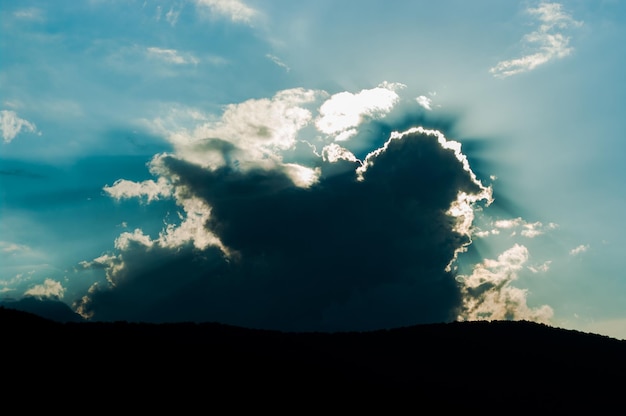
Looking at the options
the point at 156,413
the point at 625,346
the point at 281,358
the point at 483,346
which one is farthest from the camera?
the point at 625,346

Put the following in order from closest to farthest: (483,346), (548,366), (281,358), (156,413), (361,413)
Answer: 1. (156,413)
2. (361,413)
3. (281,358)
4. (548,366)
5. (483,346)

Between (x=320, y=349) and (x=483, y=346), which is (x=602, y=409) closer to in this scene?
(x=483, y=346)

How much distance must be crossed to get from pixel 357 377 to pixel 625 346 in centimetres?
3103

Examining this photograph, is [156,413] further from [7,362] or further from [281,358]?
[281,358]

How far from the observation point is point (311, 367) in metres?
34.4

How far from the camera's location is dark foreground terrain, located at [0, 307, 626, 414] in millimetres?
26828

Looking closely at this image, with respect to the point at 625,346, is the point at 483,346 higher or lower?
lower

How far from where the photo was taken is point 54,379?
2573cm

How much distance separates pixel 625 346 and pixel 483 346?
52.4ft

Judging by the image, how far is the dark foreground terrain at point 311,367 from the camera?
26.8 metres

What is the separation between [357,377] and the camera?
34500 millimetres

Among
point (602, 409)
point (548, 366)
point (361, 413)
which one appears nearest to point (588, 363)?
point (548, 366)

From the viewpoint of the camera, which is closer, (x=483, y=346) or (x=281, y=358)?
(x=281, y=358)

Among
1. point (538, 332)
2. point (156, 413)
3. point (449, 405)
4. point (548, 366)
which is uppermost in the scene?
point (538, 332)
